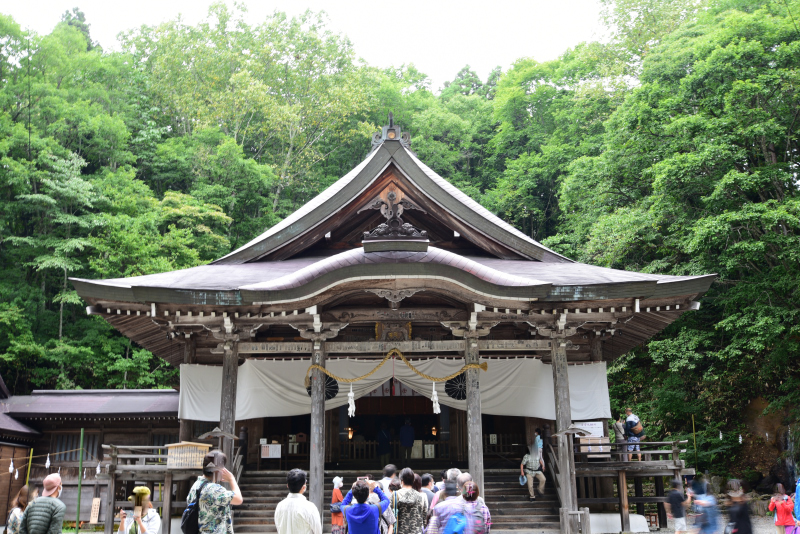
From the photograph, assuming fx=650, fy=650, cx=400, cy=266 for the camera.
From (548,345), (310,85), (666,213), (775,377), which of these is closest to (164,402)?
(548,345)

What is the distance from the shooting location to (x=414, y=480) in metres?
6.18

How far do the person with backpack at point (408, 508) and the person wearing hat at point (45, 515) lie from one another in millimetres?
2814

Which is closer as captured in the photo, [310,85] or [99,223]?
[99,223]

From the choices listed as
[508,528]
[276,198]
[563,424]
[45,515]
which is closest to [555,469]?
[563,424]

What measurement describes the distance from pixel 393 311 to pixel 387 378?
71.3 inches

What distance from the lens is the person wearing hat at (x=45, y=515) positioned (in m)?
5.14

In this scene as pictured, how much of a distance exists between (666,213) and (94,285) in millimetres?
16531

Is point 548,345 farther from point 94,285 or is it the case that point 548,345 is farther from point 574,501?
point 94,285

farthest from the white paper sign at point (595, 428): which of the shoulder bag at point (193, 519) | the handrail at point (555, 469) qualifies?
→ the shoulder bag at point (193, 519)

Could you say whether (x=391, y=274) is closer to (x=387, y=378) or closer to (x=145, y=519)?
(x=387, y=378)

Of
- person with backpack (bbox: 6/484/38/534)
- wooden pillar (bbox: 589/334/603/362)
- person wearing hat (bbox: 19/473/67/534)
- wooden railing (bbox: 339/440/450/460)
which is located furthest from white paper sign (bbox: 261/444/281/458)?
person wearing hat (bbox: 19/473/67/534)

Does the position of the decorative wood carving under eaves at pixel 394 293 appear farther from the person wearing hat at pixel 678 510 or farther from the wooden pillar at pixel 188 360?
the person wearing hat at pixel 678 510

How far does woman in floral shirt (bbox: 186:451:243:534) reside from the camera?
182 inches

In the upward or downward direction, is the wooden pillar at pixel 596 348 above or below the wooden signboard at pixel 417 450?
above
